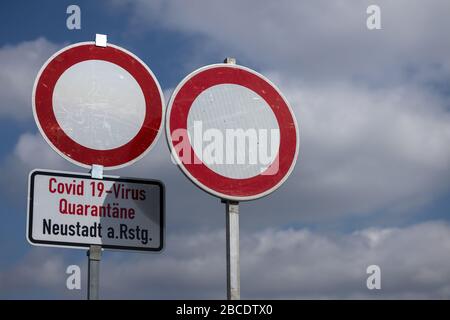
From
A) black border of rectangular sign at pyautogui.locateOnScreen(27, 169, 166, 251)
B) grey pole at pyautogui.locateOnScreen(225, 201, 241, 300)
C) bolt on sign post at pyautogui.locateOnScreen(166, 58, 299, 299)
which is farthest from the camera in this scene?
black border of rectangular sign at pyautogui.locateOnScreen(27, 169, 166, 251)

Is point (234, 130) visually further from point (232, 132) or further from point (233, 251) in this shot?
point (233, 251)

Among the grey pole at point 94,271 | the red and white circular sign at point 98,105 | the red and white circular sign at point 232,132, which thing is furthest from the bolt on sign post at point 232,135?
the grey pole at point 94,271

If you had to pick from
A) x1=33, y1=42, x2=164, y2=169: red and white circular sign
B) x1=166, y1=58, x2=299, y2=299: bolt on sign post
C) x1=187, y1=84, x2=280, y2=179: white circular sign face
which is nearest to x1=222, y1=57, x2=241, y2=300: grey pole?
x1=166, y1=58, x2=299, y2=299: bolt on sign post

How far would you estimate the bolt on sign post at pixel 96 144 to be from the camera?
4.61 metres

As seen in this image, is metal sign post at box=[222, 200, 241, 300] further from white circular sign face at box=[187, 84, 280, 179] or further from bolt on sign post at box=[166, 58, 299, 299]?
white circular sign face at box=[187, 84, 280, 179]

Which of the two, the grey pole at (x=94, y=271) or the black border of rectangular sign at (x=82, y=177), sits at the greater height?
the black border of rectangular sign at (x=82, y=177)

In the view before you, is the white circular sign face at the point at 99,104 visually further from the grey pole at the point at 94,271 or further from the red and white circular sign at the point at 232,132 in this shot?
the grey pole at the point at 94,271

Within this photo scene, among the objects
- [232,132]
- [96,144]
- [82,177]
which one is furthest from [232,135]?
[82,177]

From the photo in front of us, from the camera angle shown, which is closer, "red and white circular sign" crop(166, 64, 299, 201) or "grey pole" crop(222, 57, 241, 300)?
"grey pole" crop(222, 57, 241, 300)

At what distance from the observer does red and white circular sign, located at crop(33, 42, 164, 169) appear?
4.63m

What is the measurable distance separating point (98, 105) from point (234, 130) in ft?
2.28
